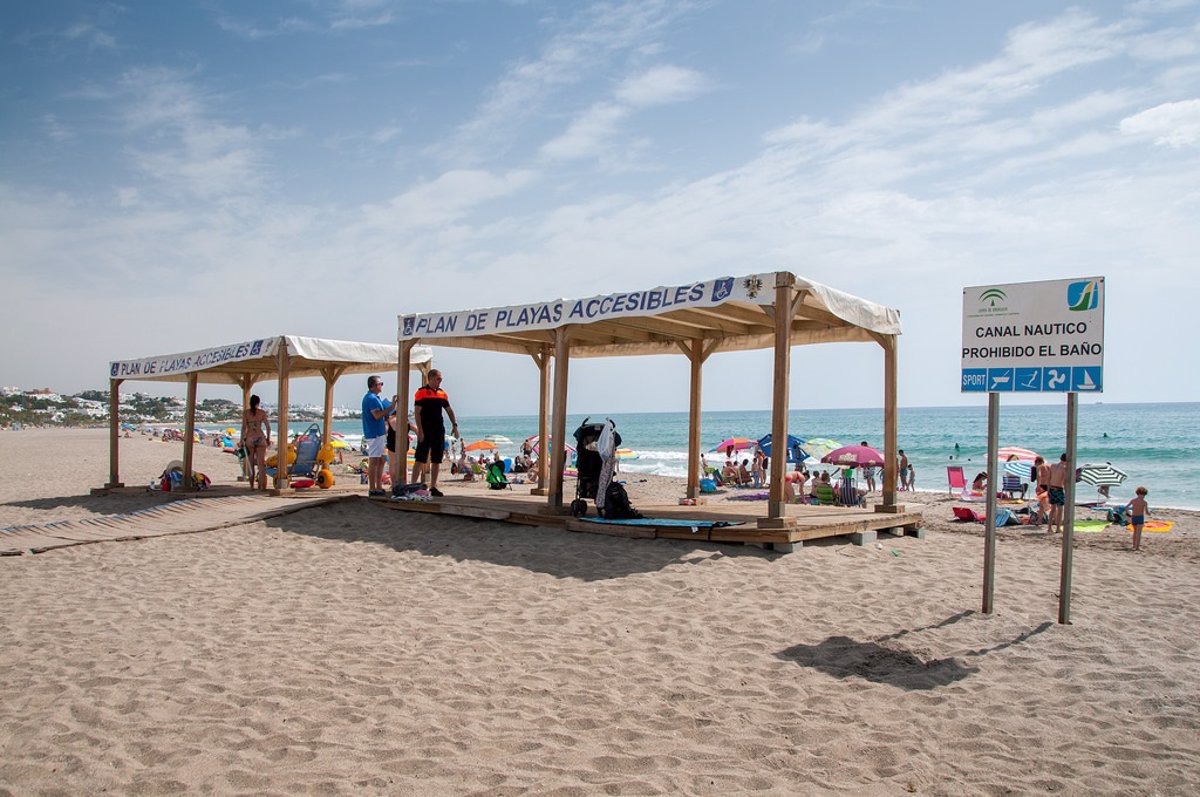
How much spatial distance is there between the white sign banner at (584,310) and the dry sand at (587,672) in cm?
245

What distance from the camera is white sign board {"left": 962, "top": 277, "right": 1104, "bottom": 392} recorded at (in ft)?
18.4

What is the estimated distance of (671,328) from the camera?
Result: 1030cm

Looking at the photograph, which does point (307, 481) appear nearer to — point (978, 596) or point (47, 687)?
point (47, 687)

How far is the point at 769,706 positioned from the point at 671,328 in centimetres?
669

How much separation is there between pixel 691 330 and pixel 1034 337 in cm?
526

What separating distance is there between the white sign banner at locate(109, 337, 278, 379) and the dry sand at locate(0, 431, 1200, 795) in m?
4.14

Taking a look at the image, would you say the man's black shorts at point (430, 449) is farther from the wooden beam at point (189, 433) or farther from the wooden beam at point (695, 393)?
the wooden beam at point (189, 433)

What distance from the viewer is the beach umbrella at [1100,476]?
53.4ft

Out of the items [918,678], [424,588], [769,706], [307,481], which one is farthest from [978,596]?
[307,481]

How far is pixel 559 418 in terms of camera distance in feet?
29.1

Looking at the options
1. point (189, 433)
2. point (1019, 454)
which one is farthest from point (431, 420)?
point (1019, 454)

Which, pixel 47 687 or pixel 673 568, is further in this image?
pixel 673 568

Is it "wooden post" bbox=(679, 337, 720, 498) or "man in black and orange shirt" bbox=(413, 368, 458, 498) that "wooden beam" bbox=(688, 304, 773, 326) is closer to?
"wooden post" bbox=(679, 337, 720, 498)

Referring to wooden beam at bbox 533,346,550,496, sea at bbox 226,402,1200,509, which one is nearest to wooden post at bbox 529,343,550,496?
wooden beam at bbox 533,346,550,496
